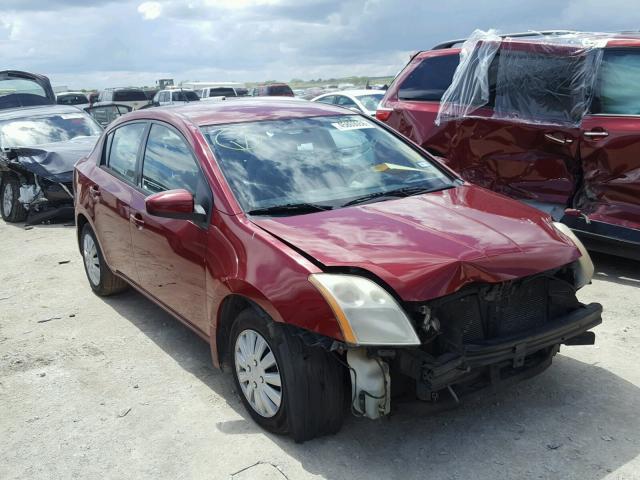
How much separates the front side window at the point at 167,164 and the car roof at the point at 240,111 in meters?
0.13

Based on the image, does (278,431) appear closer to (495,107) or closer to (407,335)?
(407,335)

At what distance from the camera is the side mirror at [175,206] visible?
353 centimetres

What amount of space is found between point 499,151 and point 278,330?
A: 4023 millimetres

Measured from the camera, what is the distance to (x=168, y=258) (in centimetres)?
402

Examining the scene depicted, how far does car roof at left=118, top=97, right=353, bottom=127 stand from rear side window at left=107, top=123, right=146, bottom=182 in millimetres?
141

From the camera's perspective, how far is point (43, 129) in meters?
10.2

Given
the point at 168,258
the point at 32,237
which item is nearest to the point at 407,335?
the point at 168,258

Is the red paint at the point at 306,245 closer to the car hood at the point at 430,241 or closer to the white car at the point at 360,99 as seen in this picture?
the car hood at the point at 430,241

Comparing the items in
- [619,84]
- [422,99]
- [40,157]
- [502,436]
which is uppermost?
[619,84]

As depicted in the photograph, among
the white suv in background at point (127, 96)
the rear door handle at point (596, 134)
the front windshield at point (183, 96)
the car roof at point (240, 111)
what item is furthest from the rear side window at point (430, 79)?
the white suv in background at point (127, 96)

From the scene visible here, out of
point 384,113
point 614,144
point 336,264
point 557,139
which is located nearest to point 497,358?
point 336,264

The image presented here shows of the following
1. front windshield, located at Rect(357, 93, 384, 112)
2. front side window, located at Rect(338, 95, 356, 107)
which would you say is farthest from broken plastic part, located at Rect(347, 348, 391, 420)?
front side window, located at Rect(338, 95, 356, 107)

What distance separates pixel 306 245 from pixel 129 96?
26.3 m

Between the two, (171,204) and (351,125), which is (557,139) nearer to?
(351,125)
